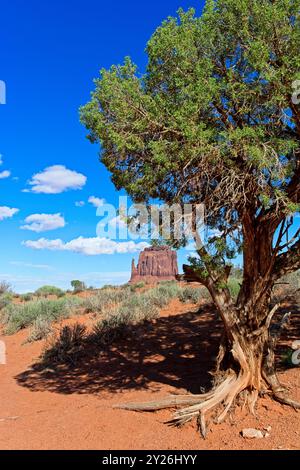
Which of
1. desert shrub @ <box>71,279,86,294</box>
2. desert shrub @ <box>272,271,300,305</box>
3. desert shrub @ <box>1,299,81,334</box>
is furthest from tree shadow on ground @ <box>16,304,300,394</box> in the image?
desert shrub @ <box>71,279,86,294</box>

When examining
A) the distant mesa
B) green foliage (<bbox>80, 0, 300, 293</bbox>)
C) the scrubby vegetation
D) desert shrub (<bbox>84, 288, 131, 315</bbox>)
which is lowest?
the scrubby vegetation

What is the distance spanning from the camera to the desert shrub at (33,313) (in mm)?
18781

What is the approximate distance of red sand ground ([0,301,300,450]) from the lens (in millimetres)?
6418

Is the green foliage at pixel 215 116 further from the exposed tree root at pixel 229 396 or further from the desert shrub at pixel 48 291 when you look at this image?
the desert shrub at pixel 48 291

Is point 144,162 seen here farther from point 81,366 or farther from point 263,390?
point 81,366

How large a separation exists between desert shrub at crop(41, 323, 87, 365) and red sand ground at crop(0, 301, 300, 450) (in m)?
0.53

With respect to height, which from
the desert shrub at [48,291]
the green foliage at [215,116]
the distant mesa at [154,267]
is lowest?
Answer: the desert shrub at [48,291]

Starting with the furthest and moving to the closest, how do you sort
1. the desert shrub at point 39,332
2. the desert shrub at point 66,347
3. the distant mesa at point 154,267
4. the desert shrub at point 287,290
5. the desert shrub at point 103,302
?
the distant mesa at point 154,267, the desert shrub at point 103,302, the desert shrub at point 39,332, the desert shrub at point 287,290, the desert shrub at point 66,347

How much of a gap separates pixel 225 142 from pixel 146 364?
708 centimetres

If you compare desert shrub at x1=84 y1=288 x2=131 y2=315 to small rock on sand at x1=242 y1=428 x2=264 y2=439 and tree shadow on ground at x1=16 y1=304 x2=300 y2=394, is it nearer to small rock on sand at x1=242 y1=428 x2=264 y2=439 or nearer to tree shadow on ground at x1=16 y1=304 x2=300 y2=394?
tree shadow on ground at x1=16 y1=304 x2=300 y2=394

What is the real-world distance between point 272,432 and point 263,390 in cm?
130

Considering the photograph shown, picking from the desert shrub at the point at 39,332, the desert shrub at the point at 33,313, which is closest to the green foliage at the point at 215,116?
the desert shrub at the point at 39,332

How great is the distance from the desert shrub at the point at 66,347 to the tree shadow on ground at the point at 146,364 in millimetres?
288
